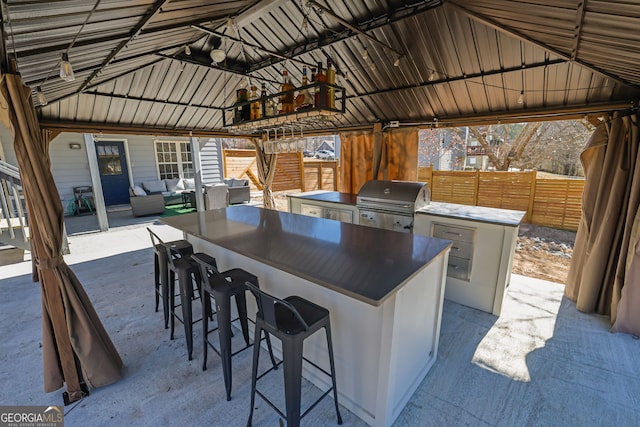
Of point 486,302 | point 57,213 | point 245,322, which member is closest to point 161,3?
point 57,213

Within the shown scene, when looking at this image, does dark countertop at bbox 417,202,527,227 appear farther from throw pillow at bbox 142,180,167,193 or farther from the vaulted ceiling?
throw pillow at bbox 142,180,167,193

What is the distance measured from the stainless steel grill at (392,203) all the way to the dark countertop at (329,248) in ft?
3.68

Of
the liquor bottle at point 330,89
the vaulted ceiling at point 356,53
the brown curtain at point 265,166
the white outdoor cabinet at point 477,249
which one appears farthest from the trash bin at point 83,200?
the white outdoor cabinet at point 477,249

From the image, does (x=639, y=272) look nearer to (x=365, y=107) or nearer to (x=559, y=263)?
(x=559, y=263)

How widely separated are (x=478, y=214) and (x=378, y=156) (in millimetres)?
1949

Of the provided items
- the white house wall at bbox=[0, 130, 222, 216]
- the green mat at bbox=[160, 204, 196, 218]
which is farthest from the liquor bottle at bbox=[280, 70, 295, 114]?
the white house wall at bbox=[0, 130, 222, 216]

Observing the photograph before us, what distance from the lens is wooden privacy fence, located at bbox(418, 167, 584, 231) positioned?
17.4ft

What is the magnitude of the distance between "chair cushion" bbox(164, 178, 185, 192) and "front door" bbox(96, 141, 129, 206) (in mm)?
1165

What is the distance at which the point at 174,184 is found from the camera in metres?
8.79

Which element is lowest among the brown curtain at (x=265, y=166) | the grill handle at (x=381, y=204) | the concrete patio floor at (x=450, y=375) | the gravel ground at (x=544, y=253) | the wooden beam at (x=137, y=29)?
the concrete patio floor at (x=450, y=375)

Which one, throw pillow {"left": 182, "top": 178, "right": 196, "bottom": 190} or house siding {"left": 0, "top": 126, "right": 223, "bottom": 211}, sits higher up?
house siding {"left": 0, "top": 126, "right": 223, "bottom": 211}

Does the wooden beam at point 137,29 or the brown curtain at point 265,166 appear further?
the brown curtain at point 265,166

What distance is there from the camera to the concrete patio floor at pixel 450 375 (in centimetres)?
177

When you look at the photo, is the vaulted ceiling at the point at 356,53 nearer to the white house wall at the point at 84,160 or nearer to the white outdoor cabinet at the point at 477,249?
the white outdoor cabinet at the point at 477,249
